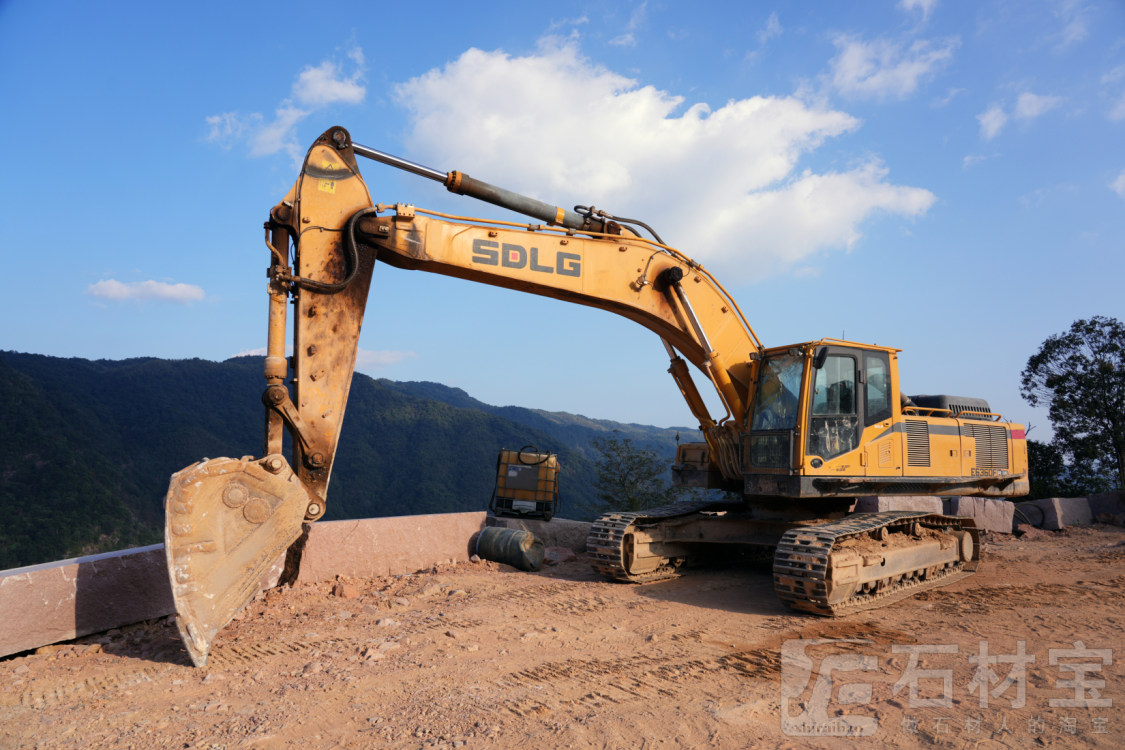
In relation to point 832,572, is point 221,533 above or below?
above

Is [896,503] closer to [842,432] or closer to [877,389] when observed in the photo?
[877,389]

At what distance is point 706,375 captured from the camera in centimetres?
773

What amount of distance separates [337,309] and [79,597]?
3.03 meters

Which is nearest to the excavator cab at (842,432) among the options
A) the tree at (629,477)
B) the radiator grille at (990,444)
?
the radiator grille at (990,444)

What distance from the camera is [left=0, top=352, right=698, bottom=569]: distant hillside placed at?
28875mm

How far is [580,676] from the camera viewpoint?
14.9ft

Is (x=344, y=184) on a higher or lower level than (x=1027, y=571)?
higher

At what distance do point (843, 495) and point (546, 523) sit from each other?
4.31 meters

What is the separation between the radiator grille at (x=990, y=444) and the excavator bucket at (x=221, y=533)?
25.6 feet

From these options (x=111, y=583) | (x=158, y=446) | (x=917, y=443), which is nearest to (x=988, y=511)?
(x=917, y=443)

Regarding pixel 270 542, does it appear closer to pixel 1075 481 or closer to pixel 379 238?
pixel 379 238

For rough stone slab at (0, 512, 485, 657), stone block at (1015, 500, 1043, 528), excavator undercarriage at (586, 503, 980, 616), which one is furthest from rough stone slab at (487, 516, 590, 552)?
stone block at (1015, 500, 1043, 528)

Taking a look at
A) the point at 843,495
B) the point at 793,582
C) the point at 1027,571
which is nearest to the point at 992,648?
the point at 793,582

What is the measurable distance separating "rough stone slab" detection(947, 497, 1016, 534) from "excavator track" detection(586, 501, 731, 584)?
711 cm
